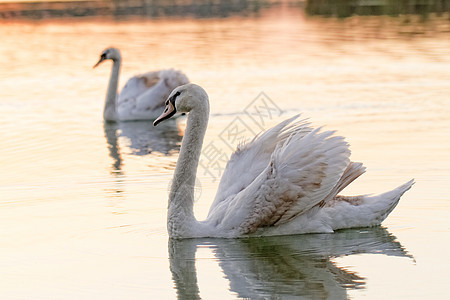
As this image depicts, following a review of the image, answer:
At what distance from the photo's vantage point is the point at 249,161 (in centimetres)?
822

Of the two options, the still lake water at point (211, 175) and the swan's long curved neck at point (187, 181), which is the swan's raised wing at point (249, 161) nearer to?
the swan's long curved neck at point (187, 181)

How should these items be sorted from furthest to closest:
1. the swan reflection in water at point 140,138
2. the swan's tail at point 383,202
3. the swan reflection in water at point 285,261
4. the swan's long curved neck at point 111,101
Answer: the swan's long curved neck at point 111,101 → the swan reflection in water at point 140,138 → the swan's tail at point 383,202 → the swan reflection in water at point 285,261

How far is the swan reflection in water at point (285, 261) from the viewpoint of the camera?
6562 mm

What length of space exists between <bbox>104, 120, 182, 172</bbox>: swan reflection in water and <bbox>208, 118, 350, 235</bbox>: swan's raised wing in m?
3.41

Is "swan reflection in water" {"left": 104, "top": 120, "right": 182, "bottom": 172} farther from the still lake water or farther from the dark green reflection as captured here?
the dark green reflection

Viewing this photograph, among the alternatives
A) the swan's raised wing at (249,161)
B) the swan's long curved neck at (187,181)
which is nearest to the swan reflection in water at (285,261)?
the swan's long curved neck at (187,181)

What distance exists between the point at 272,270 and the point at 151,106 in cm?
938

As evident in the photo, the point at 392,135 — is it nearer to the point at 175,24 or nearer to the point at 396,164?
the point at 396,164

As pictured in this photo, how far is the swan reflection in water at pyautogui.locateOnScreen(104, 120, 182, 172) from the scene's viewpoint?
1249 centimetres

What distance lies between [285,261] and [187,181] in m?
1.17

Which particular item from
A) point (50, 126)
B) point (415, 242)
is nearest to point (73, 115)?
point (50, 126)

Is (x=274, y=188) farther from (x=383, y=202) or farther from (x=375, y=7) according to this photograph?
(x=375, y=7)

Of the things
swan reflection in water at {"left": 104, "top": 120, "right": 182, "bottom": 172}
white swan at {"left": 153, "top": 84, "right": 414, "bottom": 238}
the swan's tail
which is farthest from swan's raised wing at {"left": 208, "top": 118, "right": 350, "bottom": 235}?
swan reflection in water at {"left": 104, "top": 120, "right": 182, "bottom": 172}

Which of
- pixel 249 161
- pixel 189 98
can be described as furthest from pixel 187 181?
pixel 189 98
